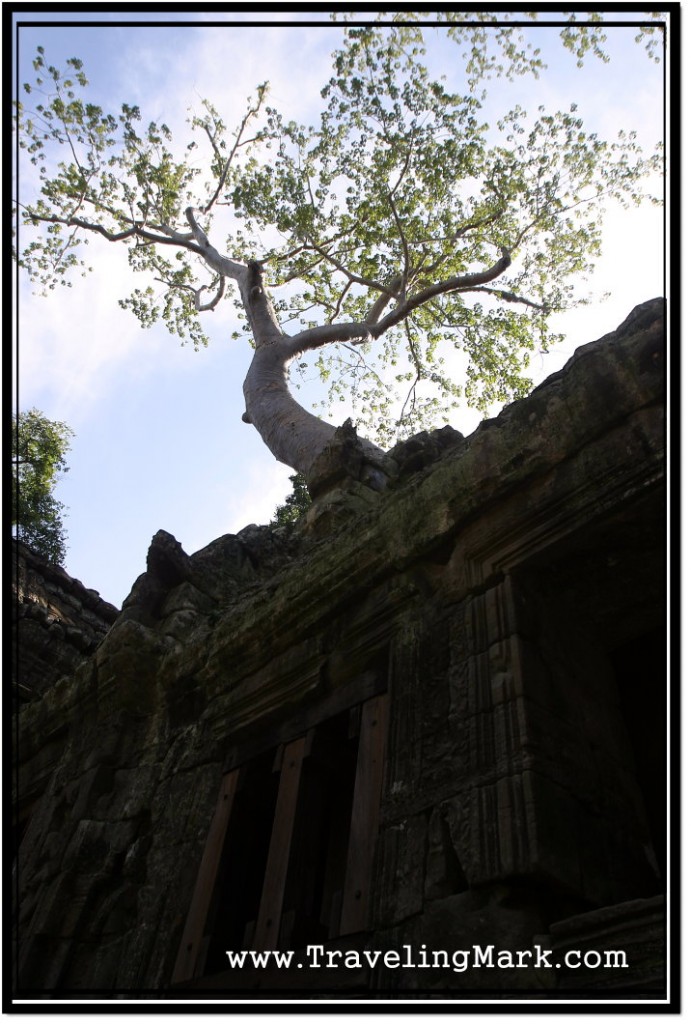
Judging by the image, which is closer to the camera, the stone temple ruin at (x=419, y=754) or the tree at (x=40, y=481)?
Answer: the stone temple ruin at (x=419, y=754)

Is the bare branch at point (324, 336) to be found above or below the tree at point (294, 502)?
above

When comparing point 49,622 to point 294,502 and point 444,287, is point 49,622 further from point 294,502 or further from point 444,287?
point 444,287

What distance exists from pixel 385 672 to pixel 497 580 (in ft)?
2.35

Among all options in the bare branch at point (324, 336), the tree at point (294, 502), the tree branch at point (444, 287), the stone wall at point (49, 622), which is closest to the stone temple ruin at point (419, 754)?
the stone wall at point (49, 622)

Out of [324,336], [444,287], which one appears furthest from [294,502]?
[444,287]

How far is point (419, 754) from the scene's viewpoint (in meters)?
2.88

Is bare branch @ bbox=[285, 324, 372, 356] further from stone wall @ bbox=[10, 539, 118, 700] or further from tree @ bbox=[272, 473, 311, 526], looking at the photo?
stone wall @ bbox=[10, 539, 118, 700]

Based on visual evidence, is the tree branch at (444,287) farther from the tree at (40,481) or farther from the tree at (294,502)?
the tree at (40,481)

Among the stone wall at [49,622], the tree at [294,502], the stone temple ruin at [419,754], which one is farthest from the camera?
the tree at [294,502]

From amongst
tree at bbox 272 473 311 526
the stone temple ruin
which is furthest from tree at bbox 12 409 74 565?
the stone temple ruin

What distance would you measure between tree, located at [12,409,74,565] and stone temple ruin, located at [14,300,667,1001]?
31.5 feet

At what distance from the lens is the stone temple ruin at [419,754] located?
2344 mm

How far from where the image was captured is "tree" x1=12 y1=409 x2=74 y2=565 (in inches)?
549

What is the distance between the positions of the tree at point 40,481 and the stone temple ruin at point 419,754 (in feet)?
31.5
